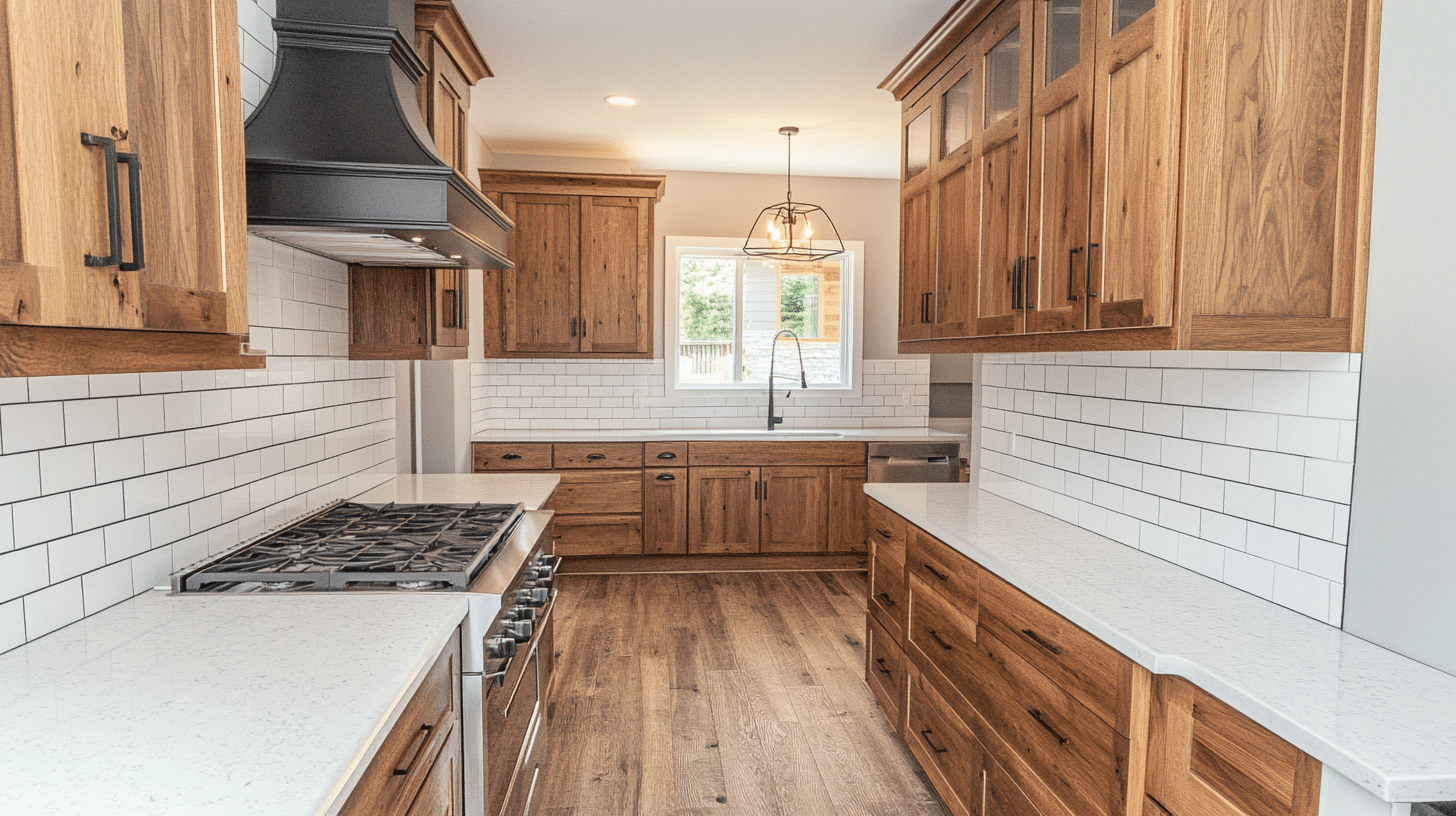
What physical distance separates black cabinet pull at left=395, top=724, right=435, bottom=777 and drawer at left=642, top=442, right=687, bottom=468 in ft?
11.6

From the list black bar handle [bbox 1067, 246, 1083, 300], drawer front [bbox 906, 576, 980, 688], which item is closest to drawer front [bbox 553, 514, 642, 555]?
drawer front [bbox 906, 576, 980, 688]

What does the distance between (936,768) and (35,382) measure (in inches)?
93.3

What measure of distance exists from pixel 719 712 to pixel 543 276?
3.00 m

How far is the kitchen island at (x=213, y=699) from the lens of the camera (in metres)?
0.90

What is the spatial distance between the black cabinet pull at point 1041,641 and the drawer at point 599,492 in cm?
334

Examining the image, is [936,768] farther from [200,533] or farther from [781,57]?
[781,57]

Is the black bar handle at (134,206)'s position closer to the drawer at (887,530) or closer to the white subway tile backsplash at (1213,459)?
the white subway tile backsplash at (1213,459)

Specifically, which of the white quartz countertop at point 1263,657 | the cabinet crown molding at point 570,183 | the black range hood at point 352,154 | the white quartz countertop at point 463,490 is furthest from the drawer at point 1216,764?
the cabinet crown molding at point 570,183

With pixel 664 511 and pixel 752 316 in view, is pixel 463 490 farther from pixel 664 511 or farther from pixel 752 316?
pixel 752 316

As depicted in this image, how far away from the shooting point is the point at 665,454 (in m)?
4.98

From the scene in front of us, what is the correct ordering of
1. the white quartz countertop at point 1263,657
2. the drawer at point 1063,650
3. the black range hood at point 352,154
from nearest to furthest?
the white quartz countertop at point 1263,657
the drawer at point 1063,650
the black range hood at point 352,154

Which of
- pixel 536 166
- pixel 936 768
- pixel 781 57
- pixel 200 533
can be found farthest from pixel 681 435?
pixel 200 533

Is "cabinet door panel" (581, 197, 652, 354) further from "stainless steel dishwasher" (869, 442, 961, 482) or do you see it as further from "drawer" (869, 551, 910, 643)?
"drawer" (869, 551, 910, 643)

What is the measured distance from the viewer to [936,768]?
238 centimetres
